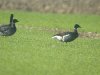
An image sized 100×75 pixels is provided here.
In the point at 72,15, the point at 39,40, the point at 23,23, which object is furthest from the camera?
the point at 72,15

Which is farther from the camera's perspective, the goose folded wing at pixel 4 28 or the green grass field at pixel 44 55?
the goose folded wing at pixel 4 28

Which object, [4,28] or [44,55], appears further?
[4,28]

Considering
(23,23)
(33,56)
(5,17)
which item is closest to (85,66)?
(33,56)

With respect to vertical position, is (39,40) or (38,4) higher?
(38,4)

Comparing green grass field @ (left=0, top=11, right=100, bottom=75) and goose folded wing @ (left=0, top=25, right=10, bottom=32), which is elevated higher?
goose folded wing @ (left=0, top=25, right=10, bottom=32)

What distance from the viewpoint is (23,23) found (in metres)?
41.3

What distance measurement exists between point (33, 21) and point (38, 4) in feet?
41.7

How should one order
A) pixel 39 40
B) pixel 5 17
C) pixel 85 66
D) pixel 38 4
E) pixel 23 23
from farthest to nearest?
1. pixel 38 4
2. pixel 5 17
3. pixel 23 23
4. pixel 39 40
5. pixel 85 66

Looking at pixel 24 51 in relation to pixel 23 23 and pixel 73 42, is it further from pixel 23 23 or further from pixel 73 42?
pixel 23 23

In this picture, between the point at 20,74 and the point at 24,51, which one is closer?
the point at 20,74

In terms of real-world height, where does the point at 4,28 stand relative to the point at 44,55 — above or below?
above

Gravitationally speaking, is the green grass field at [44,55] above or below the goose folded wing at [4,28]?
below

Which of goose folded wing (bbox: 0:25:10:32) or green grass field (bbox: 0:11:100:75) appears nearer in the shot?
green grass field (bbox: 0:11:100:75)

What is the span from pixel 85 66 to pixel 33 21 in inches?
798
